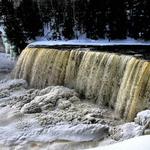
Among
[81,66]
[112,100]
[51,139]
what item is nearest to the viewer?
[51,139]

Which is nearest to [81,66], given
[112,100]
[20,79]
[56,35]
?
[112,100]

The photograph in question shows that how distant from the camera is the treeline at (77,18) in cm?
2002

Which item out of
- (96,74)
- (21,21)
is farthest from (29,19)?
(96,74)

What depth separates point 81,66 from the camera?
15367 mm

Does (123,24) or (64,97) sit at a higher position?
(123,24)

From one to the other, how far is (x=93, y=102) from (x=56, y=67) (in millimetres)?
3270

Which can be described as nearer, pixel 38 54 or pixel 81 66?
pixel 81 66

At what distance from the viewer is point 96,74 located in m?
14.3

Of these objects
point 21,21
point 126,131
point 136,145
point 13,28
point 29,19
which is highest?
point 29,19

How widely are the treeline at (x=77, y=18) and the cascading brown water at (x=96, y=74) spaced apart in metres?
4.41

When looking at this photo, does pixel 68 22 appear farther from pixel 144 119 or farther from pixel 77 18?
pixel 144 119

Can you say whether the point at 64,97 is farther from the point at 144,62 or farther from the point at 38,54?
the point at 38,54

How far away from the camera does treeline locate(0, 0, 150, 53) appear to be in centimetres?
2002

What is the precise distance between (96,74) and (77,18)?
29.0ft
